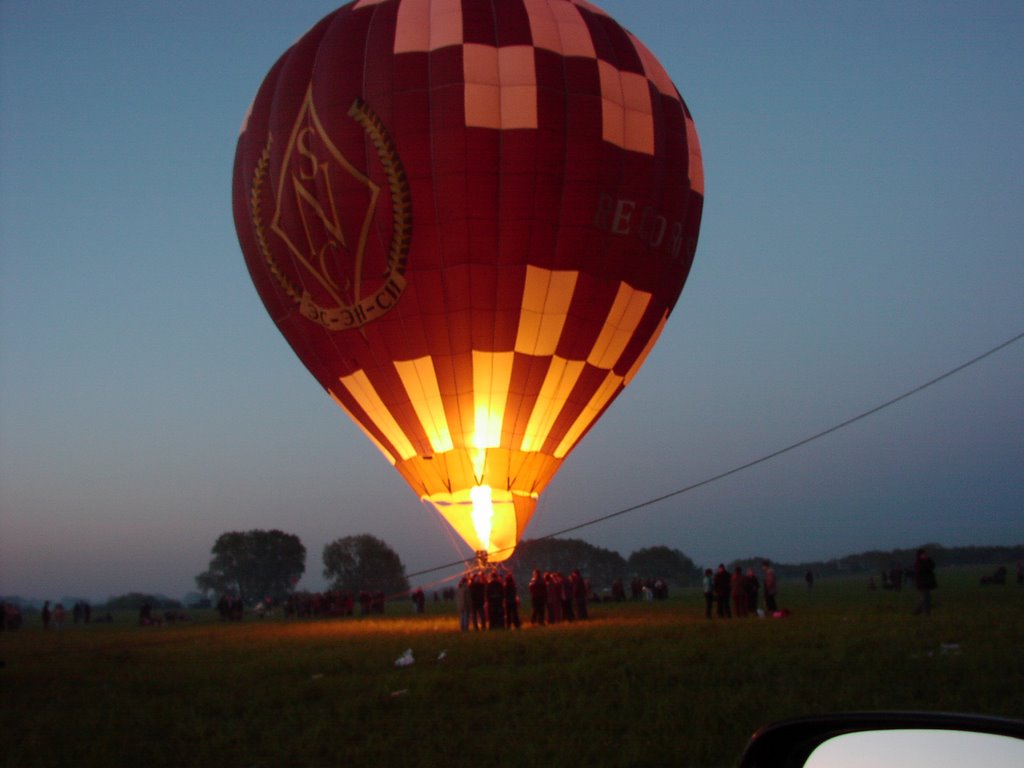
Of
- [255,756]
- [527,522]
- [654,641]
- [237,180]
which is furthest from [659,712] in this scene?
[237,180]

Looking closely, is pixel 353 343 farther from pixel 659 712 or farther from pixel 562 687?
pixel 659 712

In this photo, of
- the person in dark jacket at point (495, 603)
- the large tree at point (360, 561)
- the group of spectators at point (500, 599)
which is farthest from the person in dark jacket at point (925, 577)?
the large tree at point (360, 561)

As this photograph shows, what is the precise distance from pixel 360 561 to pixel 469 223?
8879cm

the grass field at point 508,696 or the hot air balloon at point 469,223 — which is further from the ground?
the hot air balloon at point 469,223

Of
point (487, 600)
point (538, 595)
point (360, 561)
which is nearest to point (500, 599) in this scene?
point (487, 600)

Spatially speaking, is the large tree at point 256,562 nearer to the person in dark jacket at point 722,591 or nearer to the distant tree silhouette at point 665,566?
the distant tree silhouette at point 665,566

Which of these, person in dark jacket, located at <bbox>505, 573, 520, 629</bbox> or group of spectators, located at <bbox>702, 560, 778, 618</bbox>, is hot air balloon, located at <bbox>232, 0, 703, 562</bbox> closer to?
person in dark jacket, located at <bbox>505, 573, 520, 629</bbox>

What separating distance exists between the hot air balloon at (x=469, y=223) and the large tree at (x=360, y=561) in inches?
3320

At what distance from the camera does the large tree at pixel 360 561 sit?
99.6 metres

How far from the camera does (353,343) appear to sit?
1650cm

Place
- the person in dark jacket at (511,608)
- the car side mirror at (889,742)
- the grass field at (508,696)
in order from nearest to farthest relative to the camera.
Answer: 1. the car side mirror at (889,742)
2. the grass field at (508,696)
3. the person in dark jacket at (511,608)

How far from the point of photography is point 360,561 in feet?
332

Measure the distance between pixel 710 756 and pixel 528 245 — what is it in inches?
426

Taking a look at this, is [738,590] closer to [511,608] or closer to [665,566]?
[511,608]
